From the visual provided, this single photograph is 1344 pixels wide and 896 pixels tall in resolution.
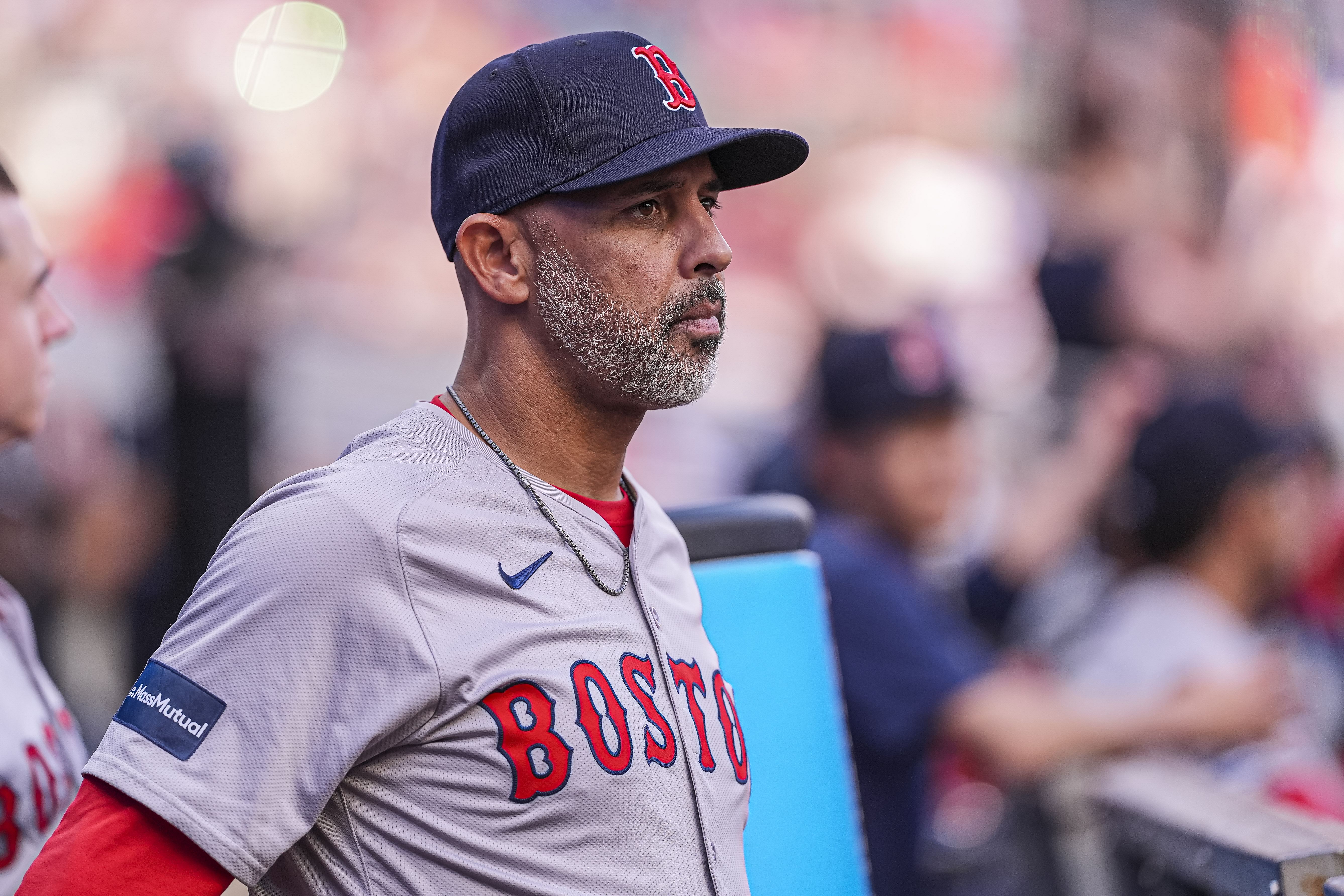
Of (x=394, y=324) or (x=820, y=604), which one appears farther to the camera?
(x=394, y=324)

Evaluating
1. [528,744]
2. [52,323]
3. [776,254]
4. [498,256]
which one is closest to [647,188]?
[498,256]

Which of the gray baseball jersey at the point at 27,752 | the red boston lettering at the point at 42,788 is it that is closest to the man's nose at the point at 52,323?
the gray baseball jersey at the point at 27,752

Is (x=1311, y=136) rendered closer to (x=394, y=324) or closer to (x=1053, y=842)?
(x=394, y=324)

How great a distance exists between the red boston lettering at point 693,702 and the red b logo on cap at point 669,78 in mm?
728

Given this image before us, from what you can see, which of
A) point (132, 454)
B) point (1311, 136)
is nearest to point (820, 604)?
point (132, 454)

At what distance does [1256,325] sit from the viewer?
741 centimetres

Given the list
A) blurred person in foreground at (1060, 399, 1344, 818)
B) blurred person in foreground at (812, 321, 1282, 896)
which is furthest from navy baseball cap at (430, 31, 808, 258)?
blurred person in foreground at (1060, 399, 1344, 818)

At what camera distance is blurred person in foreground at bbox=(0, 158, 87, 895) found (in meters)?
1.86

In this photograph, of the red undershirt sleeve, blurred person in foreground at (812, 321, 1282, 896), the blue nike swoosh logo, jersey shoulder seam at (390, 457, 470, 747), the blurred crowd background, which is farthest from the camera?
the blurred crowd background

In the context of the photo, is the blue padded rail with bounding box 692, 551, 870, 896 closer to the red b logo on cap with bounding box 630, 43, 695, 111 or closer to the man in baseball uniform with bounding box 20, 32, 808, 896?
the man in baseball uniform with bounding box 20, 32, 808, 896

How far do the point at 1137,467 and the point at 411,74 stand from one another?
197 inches

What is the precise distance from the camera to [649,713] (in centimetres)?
170

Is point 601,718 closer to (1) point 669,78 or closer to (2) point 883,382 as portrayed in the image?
(1) point 669,78

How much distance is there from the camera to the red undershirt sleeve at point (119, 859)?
143cm
